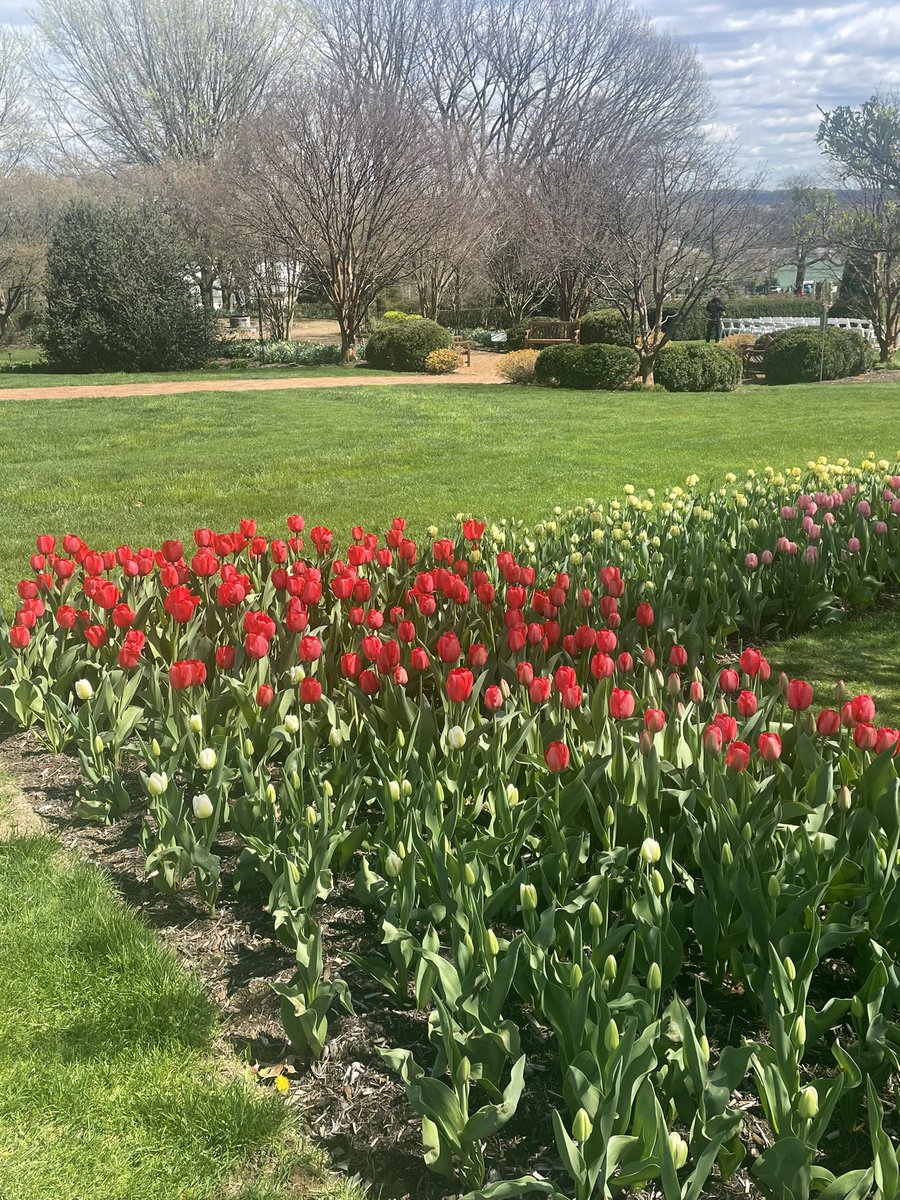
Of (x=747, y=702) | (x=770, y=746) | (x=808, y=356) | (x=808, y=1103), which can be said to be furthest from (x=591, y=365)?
(x=808, y=1103)

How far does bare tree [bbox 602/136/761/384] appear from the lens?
66.9 feet

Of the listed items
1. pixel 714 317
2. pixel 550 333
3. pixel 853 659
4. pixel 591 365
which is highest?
pixel 714 317

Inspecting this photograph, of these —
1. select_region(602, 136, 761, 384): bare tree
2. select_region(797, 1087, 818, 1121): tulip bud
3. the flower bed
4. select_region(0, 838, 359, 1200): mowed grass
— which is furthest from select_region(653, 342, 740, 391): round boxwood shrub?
select_region(797, 1087, 818, 1121): tulip bud

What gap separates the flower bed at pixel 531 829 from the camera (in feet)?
6.17

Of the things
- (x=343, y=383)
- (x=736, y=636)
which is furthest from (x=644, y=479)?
(x=343, y=383)

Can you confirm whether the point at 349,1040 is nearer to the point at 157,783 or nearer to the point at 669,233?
the point at 157,783

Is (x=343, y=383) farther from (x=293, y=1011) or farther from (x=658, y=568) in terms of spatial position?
(x=293, y=1011)

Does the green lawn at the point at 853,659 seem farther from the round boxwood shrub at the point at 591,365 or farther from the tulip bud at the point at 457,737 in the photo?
the round boxwood shrub at the point at 591,365

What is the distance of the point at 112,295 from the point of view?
22469 mm

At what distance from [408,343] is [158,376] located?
216 inches

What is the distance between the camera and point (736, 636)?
211 inches

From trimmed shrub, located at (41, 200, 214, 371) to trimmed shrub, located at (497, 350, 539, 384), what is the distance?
25.2ft

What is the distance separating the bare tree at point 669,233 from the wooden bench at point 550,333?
4093 mm

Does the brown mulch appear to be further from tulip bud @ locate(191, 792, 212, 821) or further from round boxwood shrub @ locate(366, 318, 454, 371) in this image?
round boxwood shrub @ locate(366, 318, 454, 371)
